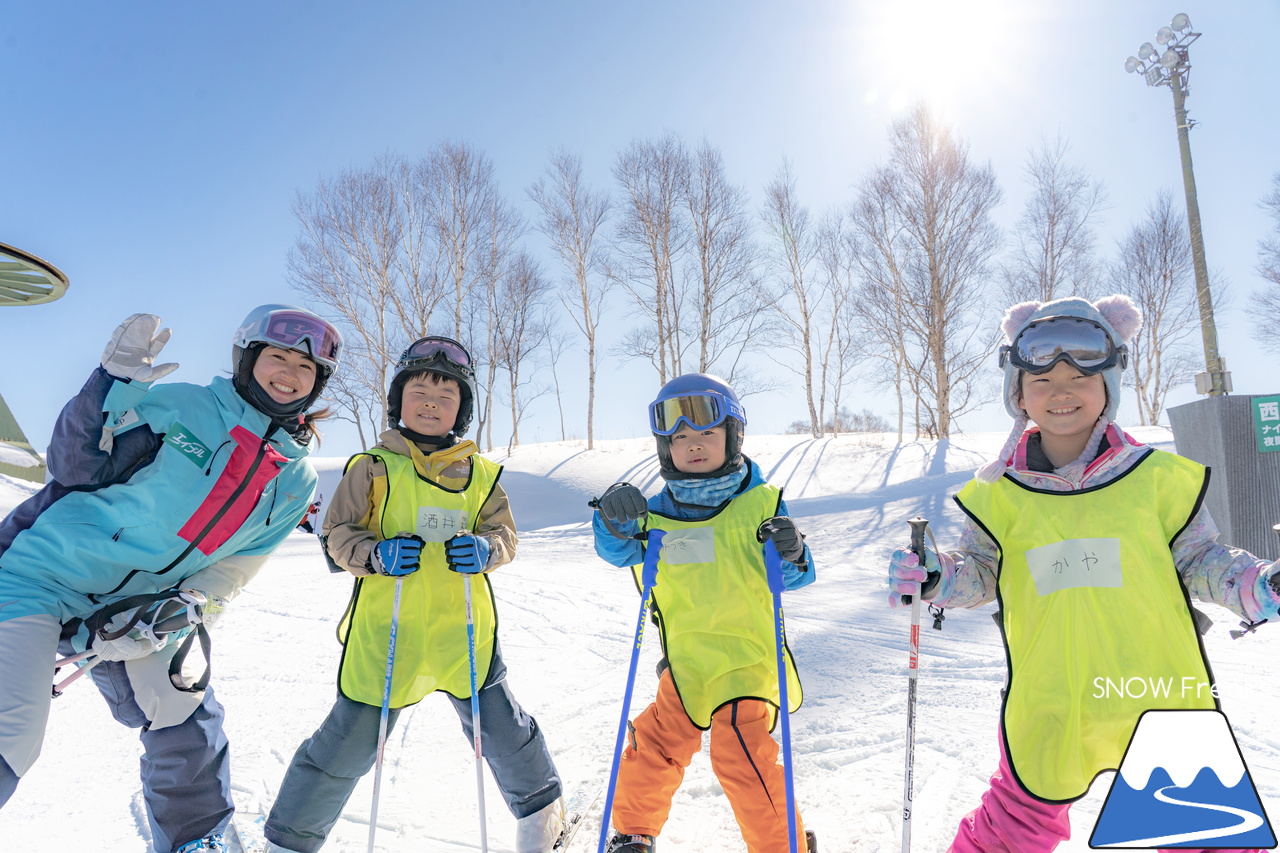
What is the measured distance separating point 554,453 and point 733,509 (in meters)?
17.4

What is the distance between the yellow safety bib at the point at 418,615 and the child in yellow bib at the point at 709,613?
60cm

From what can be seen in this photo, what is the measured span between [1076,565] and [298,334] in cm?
288

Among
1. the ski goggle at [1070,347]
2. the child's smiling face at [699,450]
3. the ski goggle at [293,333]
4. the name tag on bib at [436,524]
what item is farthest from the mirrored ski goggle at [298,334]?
Answer: the ski goggle at [1070,347]

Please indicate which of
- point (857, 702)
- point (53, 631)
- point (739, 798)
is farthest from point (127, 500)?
point (857, 702)

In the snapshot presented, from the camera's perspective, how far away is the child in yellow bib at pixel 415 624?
230cm

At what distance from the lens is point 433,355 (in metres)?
2.77

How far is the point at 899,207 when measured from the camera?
60.3 ft

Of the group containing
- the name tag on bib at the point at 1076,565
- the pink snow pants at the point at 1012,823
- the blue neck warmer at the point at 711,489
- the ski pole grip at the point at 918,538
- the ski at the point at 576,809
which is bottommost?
the ski at the point at 576,809

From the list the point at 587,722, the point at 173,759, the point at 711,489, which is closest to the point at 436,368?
the point at 711,489

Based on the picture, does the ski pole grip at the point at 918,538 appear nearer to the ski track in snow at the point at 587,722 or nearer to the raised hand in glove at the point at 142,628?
the ski track in snow at the point at 587,722

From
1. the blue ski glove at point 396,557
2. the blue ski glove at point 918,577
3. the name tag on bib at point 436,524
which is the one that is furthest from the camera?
the name tag on bib at point 436,524

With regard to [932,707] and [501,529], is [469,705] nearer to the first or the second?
[501,529]

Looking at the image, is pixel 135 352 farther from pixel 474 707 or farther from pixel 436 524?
pixel 474 707

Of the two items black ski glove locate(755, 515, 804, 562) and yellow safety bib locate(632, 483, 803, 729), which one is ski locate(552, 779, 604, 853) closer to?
yellow safety bib locate(632, 483, 803, 729)
